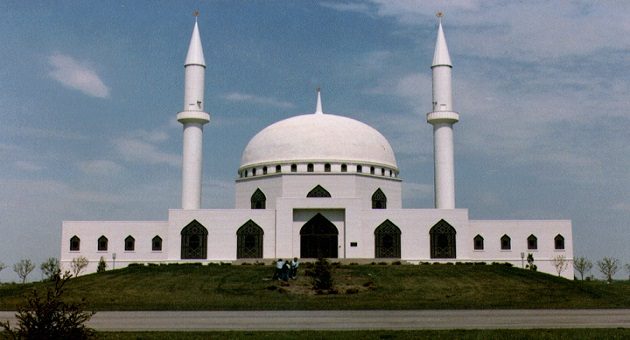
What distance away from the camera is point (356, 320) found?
21.7m

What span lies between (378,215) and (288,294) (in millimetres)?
22974

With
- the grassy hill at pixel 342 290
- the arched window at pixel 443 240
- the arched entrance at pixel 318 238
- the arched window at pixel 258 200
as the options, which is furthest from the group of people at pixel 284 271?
the arched window at pixel 258 200

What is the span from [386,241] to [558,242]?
49.9ft

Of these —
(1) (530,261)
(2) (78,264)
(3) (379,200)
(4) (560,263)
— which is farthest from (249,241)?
(4) (560,263)

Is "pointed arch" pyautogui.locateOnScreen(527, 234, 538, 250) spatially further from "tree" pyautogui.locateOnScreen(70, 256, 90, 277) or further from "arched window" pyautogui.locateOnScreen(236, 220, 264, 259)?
"tree" pyautogui.locateOnScreen(70, 256, 90, 277)

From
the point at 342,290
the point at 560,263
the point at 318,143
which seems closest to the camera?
the point at 342,290

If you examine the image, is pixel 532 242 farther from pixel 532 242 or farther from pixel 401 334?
pixel 401 334

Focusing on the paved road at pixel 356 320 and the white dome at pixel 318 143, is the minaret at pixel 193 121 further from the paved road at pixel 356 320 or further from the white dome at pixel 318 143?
the paved road at pixel 356 320

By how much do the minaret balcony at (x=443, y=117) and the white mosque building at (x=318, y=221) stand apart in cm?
10

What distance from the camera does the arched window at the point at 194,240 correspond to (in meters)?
57.9

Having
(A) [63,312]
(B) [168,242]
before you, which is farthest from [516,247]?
(A) [63,312]

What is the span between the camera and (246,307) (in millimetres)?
28312

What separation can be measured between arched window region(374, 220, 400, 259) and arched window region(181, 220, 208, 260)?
14.3 meters

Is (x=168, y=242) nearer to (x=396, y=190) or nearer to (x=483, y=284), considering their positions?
(x=396, y=190)
